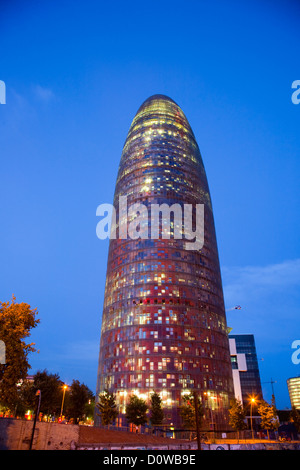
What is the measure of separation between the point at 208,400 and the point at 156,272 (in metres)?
36.9

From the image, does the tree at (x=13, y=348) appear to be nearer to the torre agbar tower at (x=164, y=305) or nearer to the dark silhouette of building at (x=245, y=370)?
the torre agbar tower at (x=164, y=305)

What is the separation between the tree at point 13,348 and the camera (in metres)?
36.8

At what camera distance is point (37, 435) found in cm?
3684

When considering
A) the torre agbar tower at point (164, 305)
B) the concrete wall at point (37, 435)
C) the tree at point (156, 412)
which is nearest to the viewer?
the concrete wall at point (37, 435)

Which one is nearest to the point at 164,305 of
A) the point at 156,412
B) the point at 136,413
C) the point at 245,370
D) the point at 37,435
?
the point at 156,412

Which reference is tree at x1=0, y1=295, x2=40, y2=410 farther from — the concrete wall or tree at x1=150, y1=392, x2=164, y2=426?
tree at x1=150, y1=392, x2=164, y2=426

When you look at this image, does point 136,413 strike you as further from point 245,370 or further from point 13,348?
point 245,370

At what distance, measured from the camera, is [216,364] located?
92.4m

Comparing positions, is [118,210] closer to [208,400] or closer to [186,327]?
[186,327]

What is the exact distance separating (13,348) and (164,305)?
193 feet

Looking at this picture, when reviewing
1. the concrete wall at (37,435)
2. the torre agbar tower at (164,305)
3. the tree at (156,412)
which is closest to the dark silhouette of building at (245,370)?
the torre agbar tower at (164,305)

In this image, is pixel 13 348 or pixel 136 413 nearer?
pixel 13 348

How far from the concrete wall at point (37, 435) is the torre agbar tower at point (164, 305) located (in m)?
46.4
